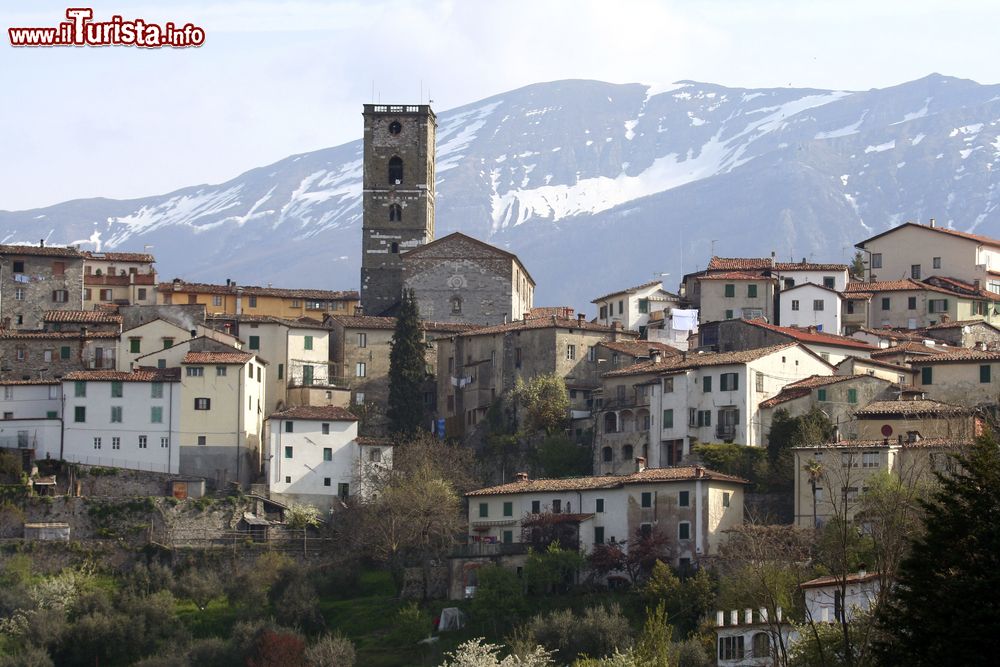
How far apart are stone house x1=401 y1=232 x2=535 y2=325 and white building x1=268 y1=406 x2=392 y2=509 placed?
730 inches

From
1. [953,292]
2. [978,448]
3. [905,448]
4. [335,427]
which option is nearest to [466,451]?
[335,427]

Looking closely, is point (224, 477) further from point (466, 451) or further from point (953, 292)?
point (953, 292)

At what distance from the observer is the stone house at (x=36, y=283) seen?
101 meters

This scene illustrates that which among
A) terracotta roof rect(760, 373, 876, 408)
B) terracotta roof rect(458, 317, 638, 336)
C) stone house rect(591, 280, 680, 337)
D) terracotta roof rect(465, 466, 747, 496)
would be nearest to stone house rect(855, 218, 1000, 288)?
stone house rect(591, 280, 680, 337)

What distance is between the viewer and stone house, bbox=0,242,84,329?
333 ft

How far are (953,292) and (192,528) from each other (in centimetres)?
4265

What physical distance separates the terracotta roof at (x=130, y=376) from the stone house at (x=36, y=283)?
11949 millimetres

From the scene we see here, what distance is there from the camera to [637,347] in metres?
94.1

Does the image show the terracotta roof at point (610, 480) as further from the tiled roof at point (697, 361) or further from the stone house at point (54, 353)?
the stone house at point (54, 353)

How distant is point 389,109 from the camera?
121188 millimetres

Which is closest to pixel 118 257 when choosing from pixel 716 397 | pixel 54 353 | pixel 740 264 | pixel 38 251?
pixel 38 251

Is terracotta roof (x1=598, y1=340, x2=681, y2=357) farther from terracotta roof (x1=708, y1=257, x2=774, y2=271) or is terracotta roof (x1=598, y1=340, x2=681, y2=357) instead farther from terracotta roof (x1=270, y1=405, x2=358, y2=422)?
terracotta roof (x1=270, y1=405, x2=358, y2=422)

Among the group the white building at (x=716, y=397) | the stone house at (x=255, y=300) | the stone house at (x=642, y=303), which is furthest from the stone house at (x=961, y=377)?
the stone house at (x=255, y=300)

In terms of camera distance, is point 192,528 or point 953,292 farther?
point 953,292
